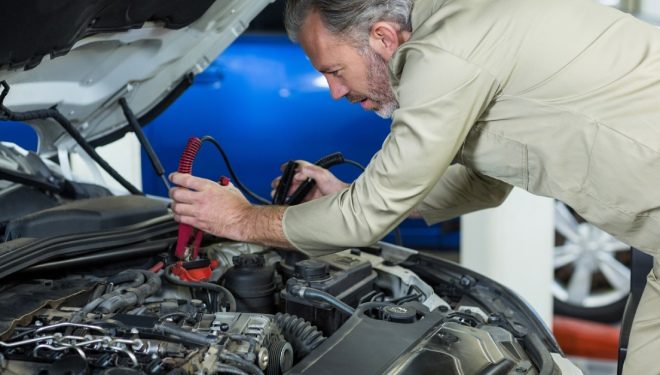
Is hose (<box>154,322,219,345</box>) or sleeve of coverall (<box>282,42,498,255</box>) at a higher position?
sleeve of coverall (<box>282,42,498,255</box>)

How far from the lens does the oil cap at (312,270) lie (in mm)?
1794

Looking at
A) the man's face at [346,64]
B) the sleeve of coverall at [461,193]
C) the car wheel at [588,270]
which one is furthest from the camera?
the car wheel at [588,270]

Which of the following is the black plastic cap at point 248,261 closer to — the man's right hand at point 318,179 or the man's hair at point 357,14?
the man's right hand at point 318,179

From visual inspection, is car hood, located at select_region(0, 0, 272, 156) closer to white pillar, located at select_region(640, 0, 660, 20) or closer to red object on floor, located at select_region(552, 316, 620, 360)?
red object on floor, located at select_region(552, 316, 620, 360)

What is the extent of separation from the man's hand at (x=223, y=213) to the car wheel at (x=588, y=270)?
274cm

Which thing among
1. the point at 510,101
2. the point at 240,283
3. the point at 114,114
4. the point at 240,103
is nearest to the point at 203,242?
the point at 240,283

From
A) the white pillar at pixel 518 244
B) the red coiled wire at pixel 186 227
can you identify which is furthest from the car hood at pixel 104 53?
the white pillar at pixel 518 244

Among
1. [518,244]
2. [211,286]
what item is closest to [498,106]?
[211,286]

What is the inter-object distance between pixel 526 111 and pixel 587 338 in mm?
2607

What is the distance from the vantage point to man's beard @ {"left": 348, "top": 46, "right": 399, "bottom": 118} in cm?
178

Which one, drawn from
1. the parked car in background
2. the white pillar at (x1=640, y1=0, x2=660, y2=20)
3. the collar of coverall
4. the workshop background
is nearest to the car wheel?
the workshop background

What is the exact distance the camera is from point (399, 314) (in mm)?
1596

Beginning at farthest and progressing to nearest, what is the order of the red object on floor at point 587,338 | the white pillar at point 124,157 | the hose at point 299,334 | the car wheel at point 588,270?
the car wheel at point 588,270 → the red object on floor at point 587,338 → the white pillar at point 124,157 → the hose at point 299,334

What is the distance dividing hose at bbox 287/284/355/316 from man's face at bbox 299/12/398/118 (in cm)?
49
